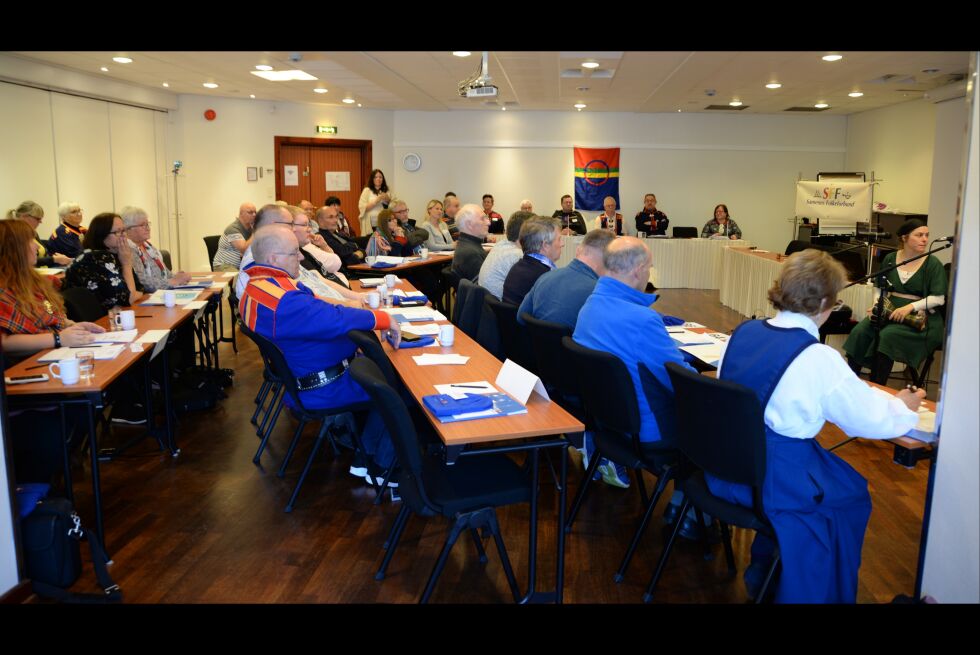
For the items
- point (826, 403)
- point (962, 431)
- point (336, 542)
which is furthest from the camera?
point (336, 542)

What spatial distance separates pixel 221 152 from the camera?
12289mm

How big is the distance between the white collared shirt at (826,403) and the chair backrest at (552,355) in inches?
43.0

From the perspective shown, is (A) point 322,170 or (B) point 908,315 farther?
(A) point 322,170

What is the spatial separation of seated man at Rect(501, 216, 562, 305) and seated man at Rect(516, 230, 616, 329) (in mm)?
512

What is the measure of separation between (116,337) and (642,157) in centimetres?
1135

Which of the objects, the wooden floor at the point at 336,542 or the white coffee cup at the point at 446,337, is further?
the white coffee cup at the point at 446,337

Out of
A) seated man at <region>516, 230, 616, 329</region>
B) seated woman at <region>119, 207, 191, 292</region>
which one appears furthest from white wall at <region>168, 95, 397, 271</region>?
seated man at <region>516, 230, 616, 329</region>

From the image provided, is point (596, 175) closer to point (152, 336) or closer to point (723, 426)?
point (152, 336)

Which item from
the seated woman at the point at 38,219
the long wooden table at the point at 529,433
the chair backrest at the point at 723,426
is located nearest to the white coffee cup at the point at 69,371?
the long wooden table at the point at 529,433

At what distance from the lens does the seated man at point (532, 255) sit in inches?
185

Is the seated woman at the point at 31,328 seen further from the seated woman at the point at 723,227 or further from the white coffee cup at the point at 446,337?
the seated woman at the point at 723,227

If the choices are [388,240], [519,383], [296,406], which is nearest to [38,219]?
[388,240]

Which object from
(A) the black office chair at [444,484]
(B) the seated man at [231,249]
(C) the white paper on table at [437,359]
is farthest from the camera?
(B) the seated man at [231,249]
